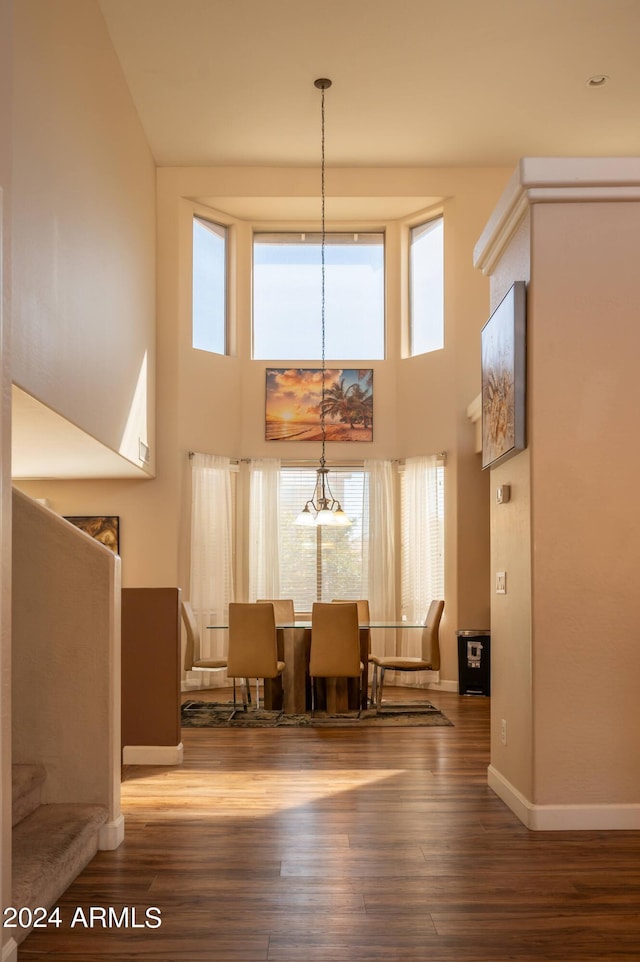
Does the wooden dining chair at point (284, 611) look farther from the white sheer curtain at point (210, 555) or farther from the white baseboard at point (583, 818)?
the white baseboard at point (583, 818)

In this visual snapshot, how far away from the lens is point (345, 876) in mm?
3744

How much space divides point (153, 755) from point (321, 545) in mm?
4434

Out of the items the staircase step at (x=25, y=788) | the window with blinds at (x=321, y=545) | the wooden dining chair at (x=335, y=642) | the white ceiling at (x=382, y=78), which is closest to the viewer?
the staircase step at (x=25, y=788)

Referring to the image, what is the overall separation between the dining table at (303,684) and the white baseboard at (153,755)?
1.97 m

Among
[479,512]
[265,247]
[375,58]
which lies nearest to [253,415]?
[265,247]

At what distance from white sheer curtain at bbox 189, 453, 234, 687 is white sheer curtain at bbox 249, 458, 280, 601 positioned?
0.27m

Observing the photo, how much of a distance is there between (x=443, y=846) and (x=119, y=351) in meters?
4.67

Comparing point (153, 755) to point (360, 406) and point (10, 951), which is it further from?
point (360, 406)

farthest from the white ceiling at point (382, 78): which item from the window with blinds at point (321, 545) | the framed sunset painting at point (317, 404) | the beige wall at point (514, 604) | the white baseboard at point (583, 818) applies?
the white baseboard at point (583, 818)

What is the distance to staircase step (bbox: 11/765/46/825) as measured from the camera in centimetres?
383

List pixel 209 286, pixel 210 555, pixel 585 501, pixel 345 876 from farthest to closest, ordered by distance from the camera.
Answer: pixel 209 286
pixel 210 555
pixel 585 501
pixel 345 876

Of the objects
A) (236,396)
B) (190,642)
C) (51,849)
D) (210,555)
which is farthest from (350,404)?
(51,849)

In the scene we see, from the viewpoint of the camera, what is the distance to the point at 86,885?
3637mm

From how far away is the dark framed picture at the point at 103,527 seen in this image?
924cm
